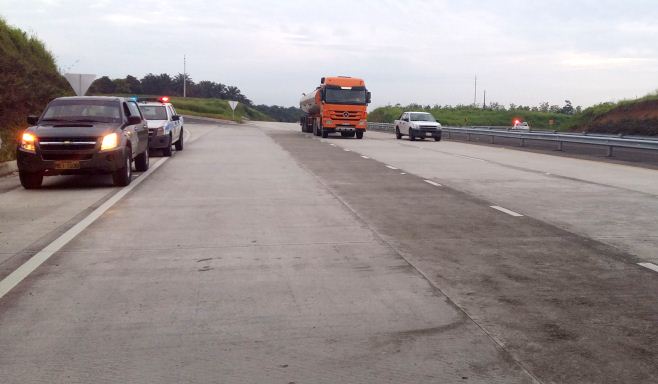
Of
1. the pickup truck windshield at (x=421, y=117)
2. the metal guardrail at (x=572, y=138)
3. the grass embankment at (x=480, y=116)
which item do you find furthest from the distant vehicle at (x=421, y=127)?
the grass embankment at (x=480, y=116)

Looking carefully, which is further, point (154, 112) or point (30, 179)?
point (154, 112)

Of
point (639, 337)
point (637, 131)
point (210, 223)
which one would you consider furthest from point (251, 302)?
point (637, 131)

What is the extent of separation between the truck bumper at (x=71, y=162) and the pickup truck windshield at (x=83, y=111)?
1318 mm

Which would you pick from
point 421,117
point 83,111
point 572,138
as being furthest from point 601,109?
point 83,111

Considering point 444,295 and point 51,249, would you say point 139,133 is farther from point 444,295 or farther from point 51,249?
point 444,295

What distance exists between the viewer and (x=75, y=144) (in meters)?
13.2

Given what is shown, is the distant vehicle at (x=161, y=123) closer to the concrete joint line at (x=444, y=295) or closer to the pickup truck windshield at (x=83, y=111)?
the pickup truck windshield at (x=83, y=111)

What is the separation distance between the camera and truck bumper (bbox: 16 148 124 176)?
1315 cm

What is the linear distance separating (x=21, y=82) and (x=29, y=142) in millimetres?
16621

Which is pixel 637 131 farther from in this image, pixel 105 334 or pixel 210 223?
pixel 105 334

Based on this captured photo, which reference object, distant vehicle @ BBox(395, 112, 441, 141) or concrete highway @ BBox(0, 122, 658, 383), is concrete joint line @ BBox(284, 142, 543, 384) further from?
distant vehicle @ BBox(395, 112, 441, 141)

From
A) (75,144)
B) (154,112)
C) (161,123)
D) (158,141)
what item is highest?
(154,112)

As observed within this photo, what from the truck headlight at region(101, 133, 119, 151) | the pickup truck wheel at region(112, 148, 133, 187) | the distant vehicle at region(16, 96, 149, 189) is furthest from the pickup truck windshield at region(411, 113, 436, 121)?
the truck headlight at region(101, 133, 119, 151)

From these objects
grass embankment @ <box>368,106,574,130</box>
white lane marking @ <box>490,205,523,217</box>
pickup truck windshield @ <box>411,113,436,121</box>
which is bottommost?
white lane marking @ <box>490,205,523,217</box>
